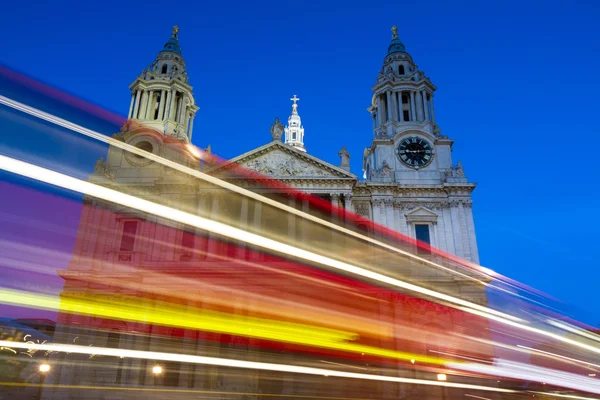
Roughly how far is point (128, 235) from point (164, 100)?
516 inches

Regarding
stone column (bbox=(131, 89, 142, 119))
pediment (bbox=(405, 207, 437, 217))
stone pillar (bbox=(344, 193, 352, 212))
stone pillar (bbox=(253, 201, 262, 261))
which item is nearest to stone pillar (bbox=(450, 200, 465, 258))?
pediment (bbox=(405, 207, 437, 217))

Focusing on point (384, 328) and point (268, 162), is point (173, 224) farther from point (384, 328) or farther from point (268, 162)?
point (384, 328)

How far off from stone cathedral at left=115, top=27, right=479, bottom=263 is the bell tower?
0.08 meters

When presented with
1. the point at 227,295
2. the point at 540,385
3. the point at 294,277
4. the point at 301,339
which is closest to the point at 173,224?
the point at 227,295

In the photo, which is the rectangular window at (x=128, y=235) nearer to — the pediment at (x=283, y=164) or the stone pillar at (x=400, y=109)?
the pediment at (x=283, y=164)

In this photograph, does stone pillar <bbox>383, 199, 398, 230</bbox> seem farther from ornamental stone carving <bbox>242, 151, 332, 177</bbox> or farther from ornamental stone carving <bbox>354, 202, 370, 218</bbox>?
ornamental stone carving <bbox>242, 151, 332, 177</bbox>

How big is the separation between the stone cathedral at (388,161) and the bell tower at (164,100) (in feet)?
0.27

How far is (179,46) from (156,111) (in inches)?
359

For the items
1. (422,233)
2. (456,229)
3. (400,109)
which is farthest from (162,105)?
(456,229)

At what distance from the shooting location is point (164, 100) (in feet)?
129

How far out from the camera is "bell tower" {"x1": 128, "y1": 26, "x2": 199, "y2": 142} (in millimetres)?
38219

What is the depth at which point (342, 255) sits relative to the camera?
3058 centimetres

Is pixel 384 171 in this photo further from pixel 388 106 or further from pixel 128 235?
pixel 128 235

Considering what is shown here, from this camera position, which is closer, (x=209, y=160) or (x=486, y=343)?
(x=486, y=343)
